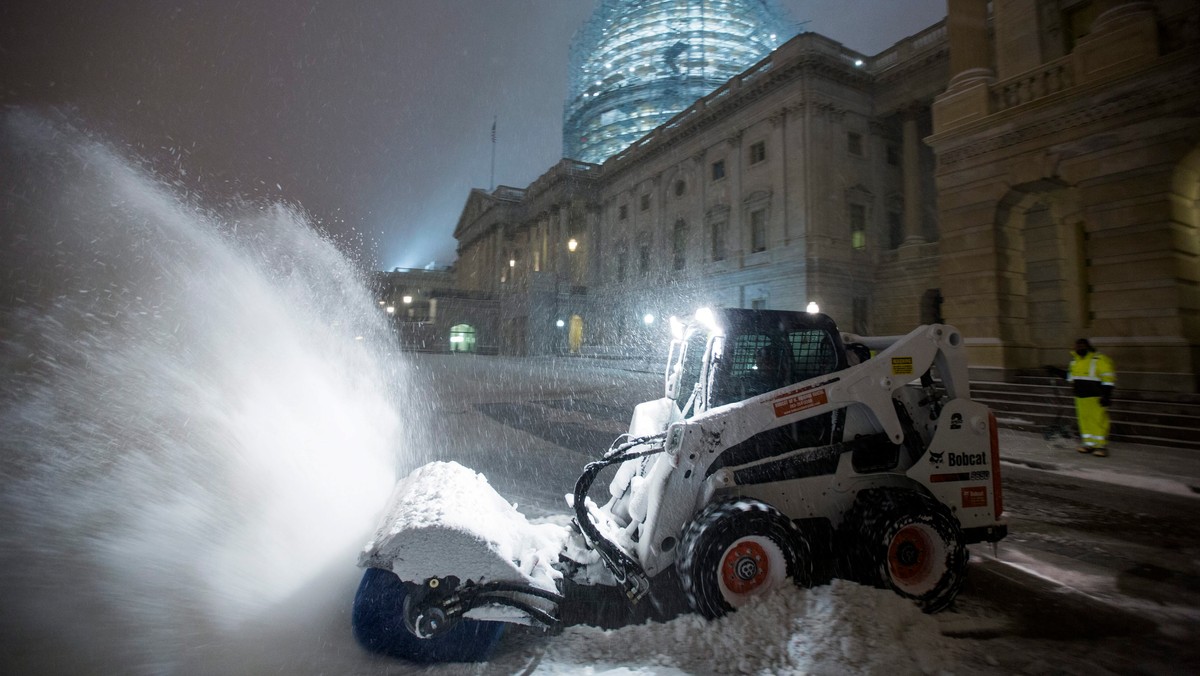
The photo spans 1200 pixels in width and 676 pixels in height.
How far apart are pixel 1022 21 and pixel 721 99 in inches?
881

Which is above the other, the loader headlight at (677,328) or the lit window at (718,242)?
the lit window at (718,242)

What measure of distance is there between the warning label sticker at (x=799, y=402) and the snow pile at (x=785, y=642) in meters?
1.06

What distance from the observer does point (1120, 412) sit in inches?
404

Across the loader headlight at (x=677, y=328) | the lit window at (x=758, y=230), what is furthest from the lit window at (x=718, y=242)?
the loader headlight at (x=677, y=328)

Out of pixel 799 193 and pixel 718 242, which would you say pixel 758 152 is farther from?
pixel 718 242

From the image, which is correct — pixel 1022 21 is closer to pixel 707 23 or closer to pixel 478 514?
pixel 478 514

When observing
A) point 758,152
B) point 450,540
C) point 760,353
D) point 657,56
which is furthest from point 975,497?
point 657,56

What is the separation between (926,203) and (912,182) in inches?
79.1

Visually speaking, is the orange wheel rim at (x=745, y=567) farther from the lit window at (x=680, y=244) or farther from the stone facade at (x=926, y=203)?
the lit window at (x=680, y=244)

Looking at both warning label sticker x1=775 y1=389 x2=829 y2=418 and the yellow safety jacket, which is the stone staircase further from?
warning label sticker x1=775 y1=389 x2=829 y2=418

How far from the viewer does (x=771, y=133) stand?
33.0m

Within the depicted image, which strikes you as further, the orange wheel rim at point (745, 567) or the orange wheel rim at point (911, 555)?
the orange wheel rim at point (911, 555)

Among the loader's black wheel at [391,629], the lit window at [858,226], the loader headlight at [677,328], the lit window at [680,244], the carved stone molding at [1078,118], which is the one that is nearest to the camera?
the loader's black wheel at [391,629]

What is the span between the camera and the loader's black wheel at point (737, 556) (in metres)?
3.04
